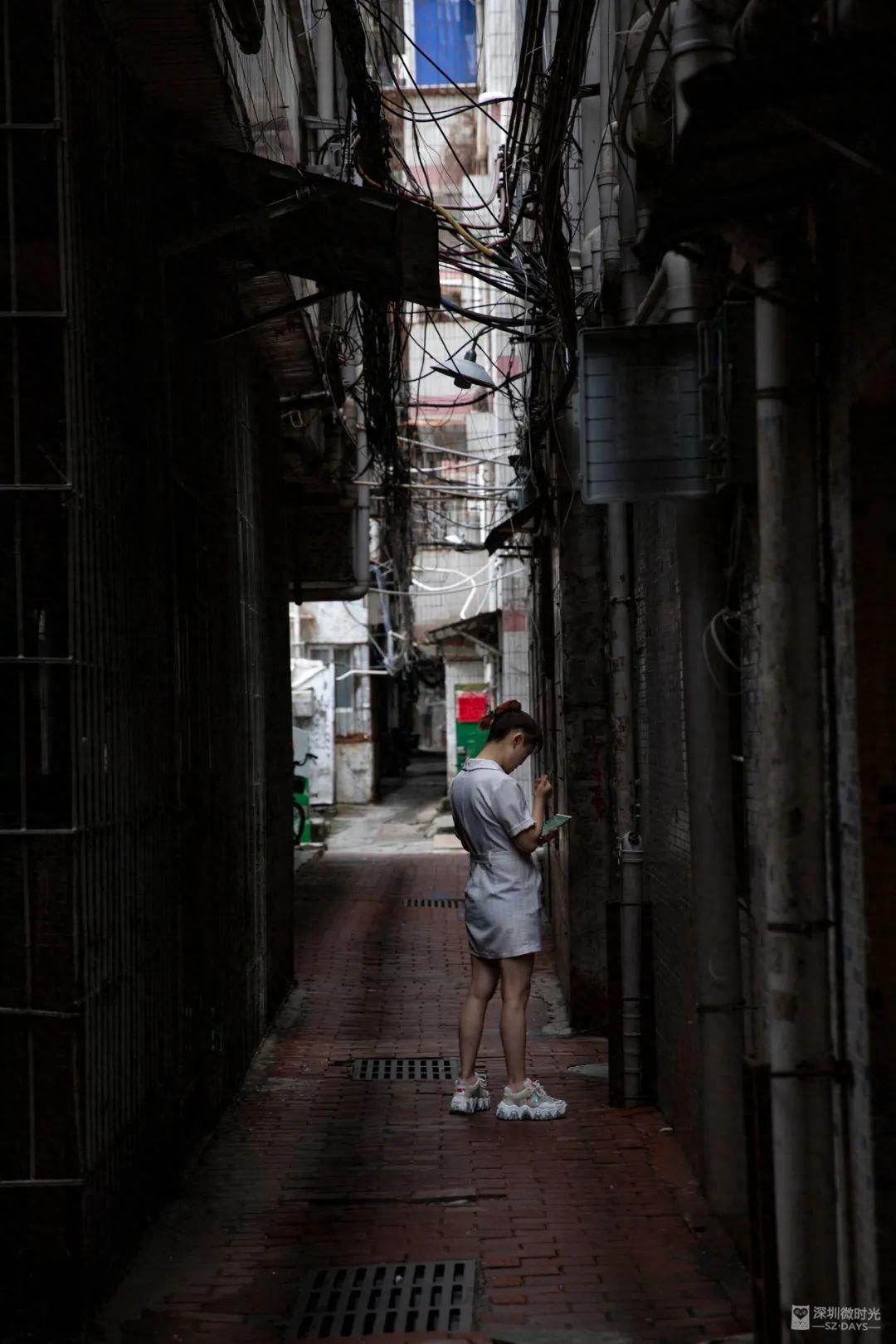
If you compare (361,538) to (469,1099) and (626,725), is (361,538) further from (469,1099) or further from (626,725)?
(469,1099)

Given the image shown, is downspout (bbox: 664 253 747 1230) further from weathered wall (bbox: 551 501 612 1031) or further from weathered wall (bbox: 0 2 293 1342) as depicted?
weathered wall (bbox: 551 501 612 1031)

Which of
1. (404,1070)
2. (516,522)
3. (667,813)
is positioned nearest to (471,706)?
(516,522)

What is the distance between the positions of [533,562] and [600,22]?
646 cm

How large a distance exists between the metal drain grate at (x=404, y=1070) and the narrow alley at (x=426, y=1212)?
0.04m

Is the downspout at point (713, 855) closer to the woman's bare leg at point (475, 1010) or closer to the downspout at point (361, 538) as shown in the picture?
the woman's bare leg at point (475, 1010)

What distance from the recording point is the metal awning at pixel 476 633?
1033 inches

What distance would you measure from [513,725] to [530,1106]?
1940 millimetres

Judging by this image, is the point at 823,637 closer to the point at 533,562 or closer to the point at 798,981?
the point at 798,981

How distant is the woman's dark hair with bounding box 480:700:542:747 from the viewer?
683cm

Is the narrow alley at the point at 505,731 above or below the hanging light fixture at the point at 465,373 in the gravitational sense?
below

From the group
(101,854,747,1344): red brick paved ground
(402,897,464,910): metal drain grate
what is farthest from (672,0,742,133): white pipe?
(402,897,464,910): metal drain grate

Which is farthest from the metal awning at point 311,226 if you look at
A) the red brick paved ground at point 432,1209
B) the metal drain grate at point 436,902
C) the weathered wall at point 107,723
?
the metal drain grate at point 436,902

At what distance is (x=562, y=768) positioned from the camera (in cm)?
925

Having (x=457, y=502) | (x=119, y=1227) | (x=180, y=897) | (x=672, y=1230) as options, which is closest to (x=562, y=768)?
(x=180, y=897)
